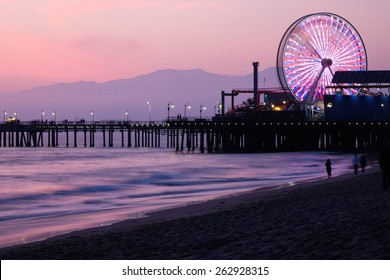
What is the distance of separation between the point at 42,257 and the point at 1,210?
564 inches

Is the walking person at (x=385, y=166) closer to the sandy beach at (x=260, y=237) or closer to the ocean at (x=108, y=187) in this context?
the sandy beach at (x=260, y=237)

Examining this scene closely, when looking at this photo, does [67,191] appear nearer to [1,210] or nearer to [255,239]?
[1,210]

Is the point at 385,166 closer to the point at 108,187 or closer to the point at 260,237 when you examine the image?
the point at 260,237

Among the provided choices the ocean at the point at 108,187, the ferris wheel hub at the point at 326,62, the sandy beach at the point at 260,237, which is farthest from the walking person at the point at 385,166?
the ferris wheel hub at the point at 326,62

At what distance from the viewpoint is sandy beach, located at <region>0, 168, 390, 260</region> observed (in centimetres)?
1001

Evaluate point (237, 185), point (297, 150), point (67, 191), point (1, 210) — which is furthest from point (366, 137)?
point (1, 210)

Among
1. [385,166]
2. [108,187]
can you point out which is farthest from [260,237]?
[108,187]

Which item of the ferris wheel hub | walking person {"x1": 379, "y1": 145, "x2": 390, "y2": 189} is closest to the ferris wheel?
the ferris wheel hub

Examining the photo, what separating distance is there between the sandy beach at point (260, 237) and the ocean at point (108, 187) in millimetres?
3661

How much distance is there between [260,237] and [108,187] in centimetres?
2558

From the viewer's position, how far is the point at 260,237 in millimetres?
11570

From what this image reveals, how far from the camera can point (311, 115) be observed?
83125mm

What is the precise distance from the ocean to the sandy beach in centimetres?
366

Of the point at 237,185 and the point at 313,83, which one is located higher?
the point at 313,83
